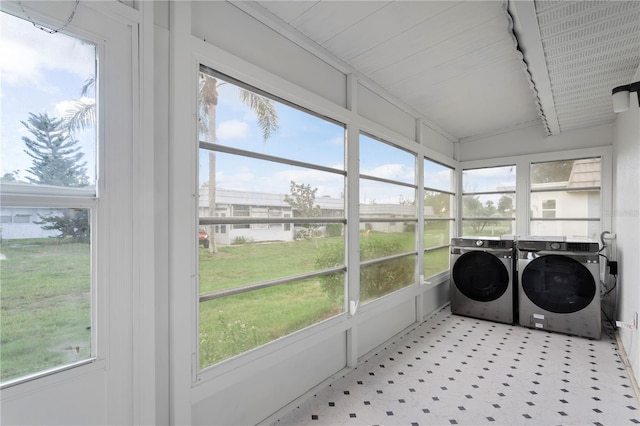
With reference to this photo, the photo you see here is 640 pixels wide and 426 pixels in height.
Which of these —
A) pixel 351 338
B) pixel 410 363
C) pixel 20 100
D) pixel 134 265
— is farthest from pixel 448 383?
pixel 20 100

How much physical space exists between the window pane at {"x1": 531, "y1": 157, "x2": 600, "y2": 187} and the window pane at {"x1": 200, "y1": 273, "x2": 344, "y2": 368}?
357 centimetres

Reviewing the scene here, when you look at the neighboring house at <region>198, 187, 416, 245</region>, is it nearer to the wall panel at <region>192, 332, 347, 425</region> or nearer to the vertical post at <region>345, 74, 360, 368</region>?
the vertical post at <region>345, 74, 360, 368</region>

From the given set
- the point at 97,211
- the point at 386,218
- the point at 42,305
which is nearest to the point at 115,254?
the point at 97,211

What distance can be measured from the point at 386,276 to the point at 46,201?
106 inches

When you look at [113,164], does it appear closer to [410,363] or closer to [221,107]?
[221,107]

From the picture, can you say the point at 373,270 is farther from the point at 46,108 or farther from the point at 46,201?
the point at 46,108

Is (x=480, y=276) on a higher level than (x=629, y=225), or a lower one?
lower

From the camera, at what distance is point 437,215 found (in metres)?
4.24

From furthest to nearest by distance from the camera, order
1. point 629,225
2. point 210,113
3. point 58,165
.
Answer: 1. point 629,225
2. point 210,113
3. point 58,165

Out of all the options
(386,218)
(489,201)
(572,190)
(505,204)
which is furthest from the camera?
(489,201)

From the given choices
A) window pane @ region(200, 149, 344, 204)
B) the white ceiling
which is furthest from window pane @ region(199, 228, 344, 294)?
the white ceiling

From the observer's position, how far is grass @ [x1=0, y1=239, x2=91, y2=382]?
1092 millimetres

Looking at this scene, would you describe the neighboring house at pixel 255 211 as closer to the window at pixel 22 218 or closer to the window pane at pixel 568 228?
the window at pixel 22 218

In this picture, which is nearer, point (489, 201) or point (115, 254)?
point (115, 254)
